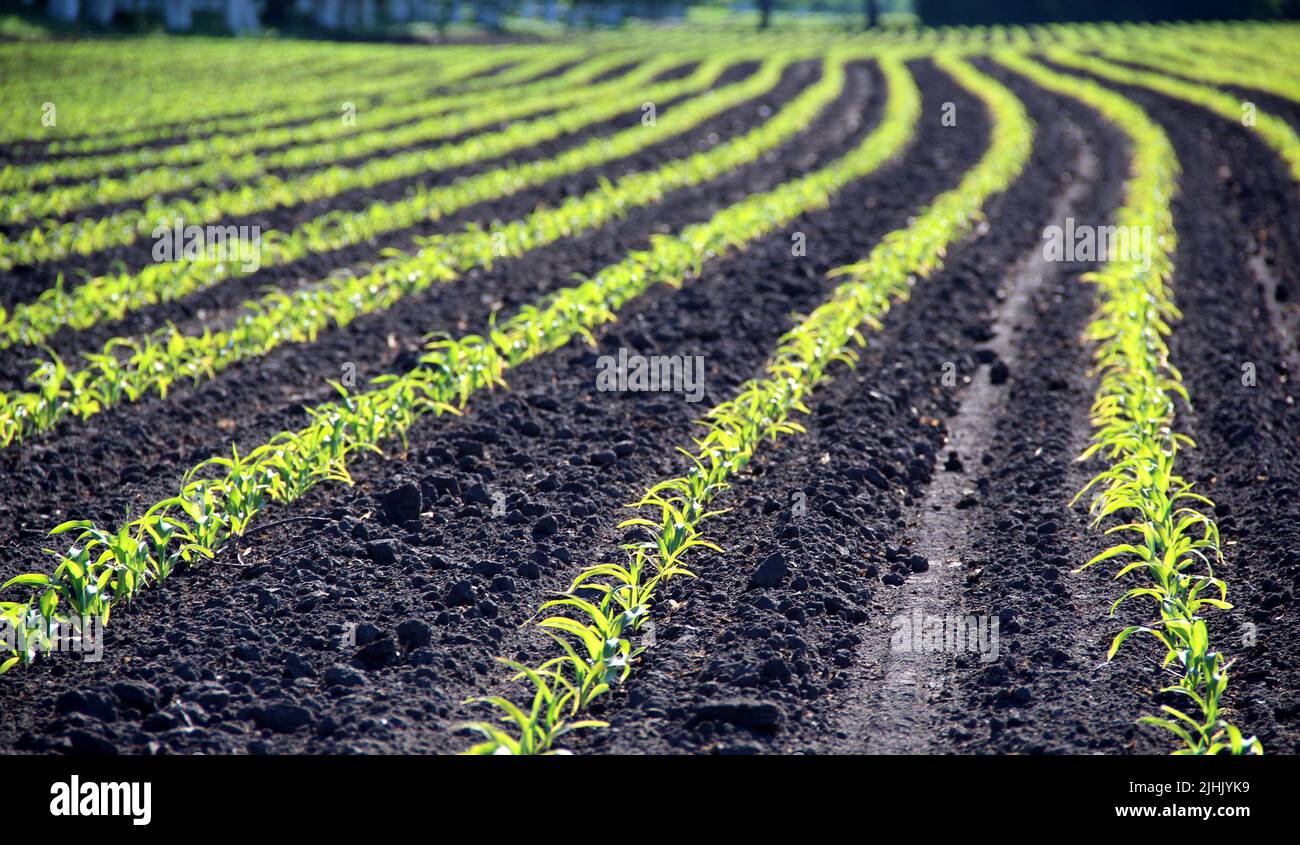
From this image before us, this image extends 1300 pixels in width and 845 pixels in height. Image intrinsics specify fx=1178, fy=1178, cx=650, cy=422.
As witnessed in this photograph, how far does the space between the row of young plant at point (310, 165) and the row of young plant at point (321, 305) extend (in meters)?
2.02

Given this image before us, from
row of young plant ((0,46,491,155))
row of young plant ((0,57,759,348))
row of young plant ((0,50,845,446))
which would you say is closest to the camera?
row of young plant ((0,50,845,446))

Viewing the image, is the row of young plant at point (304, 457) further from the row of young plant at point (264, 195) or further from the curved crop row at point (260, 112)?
the curved crop row at point (260, 112)

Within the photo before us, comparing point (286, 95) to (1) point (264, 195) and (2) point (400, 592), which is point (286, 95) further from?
(2) point (400, 592)

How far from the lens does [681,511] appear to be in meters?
6.41

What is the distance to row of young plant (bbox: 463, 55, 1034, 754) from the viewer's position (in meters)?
4.50

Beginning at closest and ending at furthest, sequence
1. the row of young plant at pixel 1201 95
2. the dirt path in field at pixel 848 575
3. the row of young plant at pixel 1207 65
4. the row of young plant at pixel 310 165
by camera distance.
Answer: the dirt path in field at pixel 848 575 < the row of young plant at pixel 310 165 < the row of young plant at pixel 1201 95 < the row of young plant at pixel 1207 65

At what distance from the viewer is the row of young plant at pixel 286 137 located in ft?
54.7

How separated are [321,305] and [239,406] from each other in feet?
6.36

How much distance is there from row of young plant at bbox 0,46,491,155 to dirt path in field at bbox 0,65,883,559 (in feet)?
37.9

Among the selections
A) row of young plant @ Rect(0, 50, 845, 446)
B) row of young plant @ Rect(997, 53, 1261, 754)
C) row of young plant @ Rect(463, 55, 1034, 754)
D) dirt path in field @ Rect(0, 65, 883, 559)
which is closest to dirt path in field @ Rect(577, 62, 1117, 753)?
row of young plant @ Rect(463, 55, 1034, 754)

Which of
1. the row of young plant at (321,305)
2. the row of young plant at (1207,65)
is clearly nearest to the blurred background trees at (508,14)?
the row of young plant at (1207,65)

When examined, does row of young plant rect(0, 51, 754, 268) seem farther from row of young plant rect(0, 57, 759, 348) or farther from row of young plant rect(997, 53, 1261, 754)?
row of young plant rect(997, 53, 1261, 754)

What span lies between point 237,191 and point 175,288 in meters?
5.58
